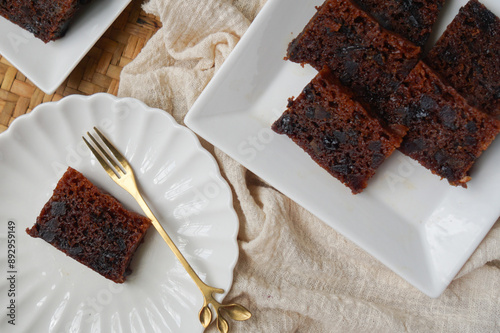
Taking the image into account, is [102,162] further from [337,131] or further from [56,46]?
[337,131]

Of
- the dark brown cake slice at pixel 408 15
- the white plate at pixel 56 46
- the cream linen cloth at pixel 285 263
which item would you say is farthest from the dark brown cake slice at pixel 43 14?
the dark brown cake slice at pixel 408 15

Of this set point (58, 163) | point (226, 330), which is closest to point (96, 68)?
point (58, 163)

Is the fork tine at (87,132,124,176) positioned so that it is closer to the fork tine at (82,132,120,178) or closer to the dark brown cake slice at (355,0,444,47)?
the fork tine at (82,132,120,178)

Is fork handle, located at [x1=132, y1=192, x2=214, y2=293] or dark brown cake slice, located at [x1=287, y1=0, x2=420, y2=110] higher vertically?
dark brown cake slice, located at [x1=287, y1=0, x2=420, y2=110]

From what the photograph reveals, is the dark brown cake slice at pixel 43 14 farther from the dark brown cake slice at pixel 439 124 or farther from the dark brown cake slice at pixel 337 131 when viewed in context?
the dark brown cake slice at pixel 439 124

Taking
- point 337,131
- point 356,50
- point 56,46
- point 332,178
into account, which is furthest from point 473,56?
point 56,46

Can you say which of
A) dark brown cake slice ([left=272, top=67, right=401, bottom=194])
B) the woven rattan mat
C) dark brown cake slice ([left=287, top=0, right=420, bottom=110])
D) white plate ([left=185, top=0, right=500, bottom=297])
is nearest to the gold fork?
the woven rattan mat
